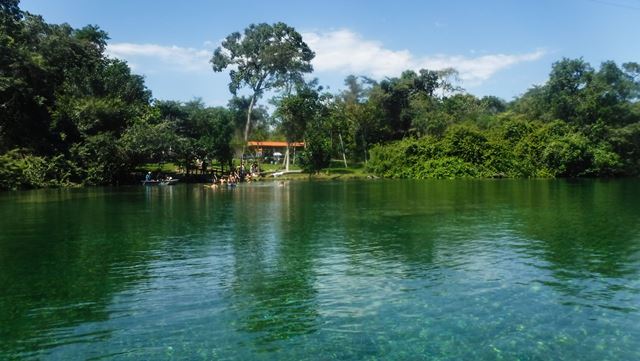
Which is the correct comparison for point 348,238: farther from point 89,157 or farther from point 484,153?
point 484,153

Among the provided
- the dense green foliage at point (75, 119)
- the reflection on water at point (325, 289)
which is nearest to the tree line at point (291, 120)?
the dense green foliage at point (75, 119)

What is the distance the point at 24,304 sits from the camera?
13.5 m

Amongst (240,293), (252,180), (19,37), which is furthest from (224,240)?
(19,37)

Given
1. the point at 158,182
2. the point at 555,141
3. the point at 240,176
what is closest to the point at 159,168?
the point at 240,176

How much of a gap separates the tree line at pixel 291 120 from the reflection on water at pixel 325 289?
1606 inches

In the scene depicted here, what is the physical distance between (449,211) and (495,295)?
64.2ft

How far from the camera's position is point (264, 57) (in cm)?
8856

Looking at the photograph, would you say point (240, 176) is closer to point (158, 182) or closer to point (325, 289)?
point (158, 182)

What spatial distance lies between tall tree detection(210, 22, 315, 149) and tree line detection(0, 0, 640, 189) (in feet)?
0.58

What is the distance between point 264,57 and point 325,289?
255 feet

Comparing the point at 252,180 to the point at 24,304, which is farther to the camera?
the point at 252,180

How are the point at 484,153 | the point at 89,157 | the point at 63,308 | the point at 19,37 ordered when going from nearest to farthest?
1. the point at 63,308
2. the point at 89,157
3. the point at 19,37
4. the point at 484,153

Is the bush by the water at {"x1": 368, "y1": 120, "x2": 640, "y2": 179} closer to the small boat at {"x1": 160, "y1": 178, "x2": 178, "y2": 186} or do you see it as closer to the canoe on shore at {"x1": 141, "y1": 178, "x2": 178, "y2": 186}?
the small boat at {"x1": 160, "y1": 178, "x2": 178, "y2": 186}

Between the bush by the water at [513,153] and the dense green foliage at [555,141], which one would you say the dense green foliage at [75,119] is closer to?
the bush by the water at [513,153]
